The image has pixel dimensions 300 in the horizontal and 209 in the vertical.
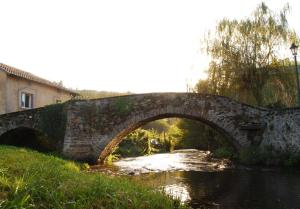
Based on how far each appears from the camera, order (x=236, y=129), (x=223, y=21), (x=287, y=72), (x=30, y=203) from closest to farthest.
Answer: (x=30, y=203), (x=236, y=129), (x=287, y=72), (x=223, y=21)

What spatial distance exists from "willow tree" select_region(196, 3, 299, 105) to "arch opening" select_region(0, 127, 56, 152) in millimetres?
9885

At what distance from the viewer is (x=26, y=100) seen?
2383 centimetres

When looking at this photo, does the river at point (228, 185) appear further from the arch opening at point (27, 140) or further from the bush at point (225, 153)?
the arch opening at point (27, 140)

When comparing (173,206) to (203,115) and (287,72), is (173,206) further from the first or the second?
(287,72)

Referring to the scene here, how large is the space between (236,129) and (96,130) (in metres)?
6.19

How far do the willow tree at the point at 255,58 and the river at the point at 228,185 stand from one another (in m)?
5.43

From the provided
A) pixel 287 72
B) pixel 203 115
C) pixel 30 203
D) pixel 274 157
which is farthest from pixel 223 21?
pixel 30 203

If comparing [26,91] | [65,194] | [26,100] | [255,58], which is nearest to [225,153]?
[255,58]

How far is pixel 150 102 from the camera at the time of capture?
17047 mm

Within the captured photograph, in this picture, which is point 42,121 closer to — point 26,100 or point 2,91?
point 2,91

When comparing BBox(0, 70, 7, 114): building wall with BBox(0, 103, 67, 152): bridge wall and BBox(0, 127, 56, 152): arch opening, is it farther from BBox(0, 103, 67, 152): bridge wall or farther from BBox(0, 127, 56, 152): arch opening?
BBox(0, 103, 67, 152): bridge wall

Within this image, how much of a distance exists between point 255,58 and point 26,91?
13.6 metres

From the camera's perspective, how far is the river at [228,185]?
865cm

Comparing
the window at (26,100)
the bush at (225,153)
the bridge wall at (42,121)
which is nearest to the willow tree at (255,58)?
the bush at (225,153)
